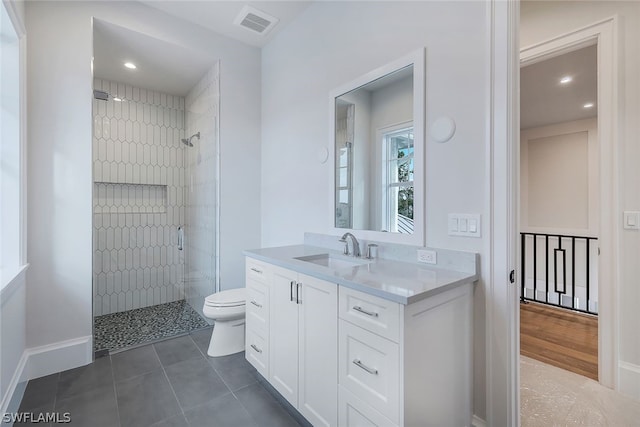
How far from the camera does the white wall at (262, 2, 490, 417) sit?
1480 millimetres

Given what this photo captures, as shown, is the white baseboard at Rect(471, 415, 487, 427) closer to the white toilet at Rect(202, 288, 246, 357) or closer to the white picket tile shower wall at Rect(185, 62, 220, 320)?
the white toilet at Rect(202, 288, 246, 357)

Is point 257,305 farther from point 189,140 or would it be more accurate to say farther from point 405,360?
point 189,140

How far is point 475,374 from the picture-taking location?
150 centimetres

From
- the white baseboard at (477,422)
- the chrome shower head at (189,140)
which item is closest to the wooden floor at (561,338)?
the white baseboard at (477,422)

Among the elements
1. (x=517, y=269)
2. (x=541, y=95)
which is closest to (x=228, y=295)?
(x=517, y=269)

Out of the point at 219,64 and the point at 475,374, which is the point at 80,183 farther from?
the point at 475,374

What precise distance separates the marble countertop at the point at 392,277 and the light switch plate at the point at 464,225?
7.9 inches

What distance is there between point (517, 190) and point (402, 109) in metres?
0.80

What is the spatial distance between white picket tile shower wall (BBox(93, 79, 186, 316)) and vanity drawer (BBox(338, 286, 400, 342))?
9.60ft

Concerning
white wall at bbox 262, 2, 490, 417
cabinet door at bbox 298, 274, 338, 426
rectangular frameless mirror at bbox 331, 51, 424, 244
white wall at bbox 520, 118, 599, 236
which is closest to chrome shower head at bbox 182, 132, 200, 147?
white wall at bbox 262, 2, 490, 417

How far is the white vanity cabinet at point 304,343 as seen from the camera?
1.41 m

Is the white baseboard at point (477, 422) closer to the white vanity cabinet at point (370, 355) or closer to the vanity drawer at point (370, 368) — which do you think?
the white vanity cabinet at point (370, 355)

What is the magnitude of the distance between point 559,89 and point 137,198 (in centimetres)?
509

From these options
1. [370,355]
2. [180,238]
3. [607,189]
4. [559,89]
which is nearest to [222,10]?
[180,238]
